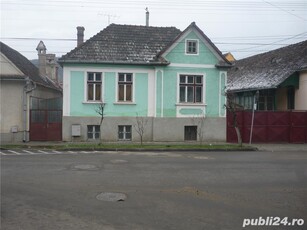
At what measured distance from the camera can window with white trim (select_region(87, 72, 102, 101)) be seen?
23.8m

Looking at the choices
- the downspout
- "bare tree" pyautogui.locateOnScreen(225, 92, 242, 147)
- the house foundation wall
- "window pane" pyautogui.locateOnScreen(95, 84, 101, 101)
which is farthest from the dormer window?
the downspout

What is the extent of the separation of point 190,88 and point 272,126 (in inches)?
236

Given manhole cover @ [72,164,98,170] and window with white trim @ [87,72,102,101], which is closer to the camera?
manhole cover @ [72,164,98,170]

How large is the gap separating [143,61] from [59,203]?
17.1 m

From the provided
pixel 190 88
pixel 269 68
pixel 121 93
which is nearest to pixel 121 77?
pixel 121 93

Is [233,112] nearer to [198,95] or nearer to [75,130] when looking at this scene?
[198,95]

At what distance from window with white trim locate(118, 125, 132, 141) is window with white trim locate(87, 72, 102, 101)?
2316 millimetres

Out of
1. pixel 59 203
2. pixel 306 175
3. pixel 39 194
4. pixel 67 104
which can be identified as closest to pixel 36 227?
pixel 59 203

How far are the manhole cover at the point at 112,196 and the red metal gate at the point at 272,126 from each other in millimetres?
17218

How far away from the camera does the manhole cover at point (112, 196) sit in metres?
8.25

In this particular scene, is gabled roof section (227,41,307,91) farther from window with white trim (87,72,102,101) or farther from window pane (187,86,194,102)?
window with white trim (87,72,102,101)

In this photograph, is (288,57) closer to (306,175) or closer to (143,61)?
(143,61)

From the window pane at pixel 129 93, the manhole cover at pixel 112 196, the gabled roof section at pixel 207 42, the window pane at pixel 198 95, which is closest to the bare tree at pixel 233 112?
the window pane at pixel 198 95

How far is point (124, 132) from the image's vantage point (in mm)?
24250
